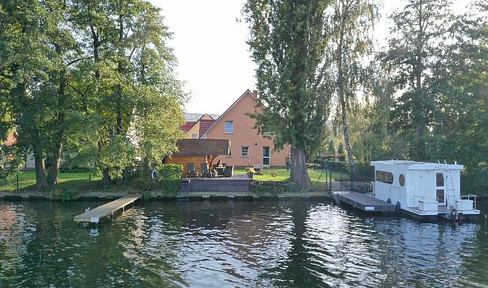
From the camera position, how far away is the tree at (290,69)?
28562 mm

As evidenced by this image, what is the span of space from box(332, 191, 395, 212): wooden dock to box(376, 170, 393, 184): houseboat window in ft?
4.45

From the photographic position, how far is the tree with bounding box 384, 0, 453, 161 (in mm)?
32656

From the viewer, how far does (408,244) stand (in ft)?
55.1

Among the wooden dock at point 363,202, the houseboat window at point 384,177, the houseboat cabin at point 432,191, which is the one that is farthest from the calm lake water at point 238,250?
the houseboat window at point 384,177

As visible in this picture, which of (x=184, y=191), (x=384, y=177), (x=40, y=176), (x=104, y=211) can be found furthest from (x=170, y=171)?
(x=384, y=177)

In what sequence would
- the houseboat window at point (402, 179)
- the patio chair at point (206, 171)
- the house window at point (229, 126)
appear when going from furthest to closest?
the house window at point (229, 126)
the patio chair at point (206, 171)
the houseboat window at point (402, 179)

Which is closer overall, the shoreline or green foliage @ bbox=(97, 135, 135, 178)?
green foliage @ bbox=(97, 135, 135, 178)

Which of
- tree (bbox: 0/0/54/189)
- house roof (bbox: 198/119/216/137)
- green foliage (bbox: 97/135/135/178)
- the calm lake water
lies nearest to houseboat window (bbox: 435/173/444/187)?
the calm lake water

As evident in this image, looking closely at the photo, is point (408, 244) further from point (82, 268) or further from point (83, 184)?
point (83, 184)

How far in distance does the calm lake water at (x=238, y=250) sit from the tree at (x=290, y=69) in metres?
7.78

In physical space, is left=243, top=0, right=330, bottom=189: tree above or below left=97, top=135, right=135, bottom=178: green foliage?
above

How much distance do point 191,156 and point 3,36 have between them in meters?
16.0

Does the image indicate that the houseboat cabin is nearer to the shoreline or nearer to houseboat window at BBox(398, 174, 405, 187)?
houseboat window at BBox(398, 174, 405, 187)

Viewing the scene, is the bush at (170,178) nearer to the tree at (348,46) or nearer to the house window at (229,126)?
the tree at (348,46)
